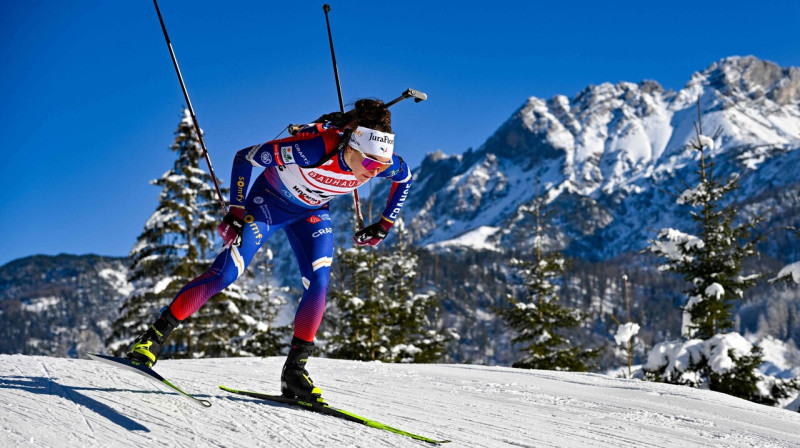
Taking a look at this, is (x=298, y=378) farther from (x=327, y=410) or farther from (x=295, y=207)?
(x=295, y=207)

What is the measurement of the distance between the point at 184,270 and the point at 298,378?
56.4 ft

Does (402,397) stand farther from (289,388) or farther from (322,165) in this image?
(322,165)

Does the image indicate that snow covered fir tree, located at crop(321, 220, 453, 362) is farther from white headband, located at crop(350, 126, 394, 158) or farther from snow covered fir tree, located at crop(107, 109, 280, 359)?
white headband, located at crop(350, 126, 394, 158)

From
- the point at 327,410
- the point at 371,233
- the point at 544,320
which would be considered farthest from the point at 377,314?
the point at 327,410

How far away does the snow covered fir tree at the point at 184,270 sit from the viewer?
19.5m

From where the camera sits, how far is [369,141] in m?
3.88

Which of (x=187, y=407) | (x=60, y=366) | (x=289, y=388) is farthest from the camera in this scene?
(x=60, y=366)

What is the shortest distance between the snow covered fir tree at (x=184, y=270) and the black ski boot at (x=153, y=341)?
1593 centimetres

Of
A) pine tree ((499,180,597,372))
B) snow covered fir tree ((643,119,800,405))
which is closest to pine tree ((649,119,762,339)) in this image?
snow covered fir tree ((643,119,800,405))

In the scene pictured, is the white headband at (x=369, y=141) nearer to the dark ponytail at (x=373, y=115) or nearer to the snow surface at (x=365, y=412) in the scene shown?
the dark ponytail at (x=373, y=115)

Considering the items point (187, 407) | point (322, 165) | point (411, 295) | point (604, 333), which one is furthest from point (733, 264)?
point (604, 333)

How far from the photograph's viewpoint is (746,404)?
527cm

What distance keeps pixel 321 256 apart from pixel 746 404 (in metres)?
4.01

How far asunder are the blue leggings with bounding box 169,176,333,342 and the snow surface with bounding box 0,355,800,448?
0.61m
